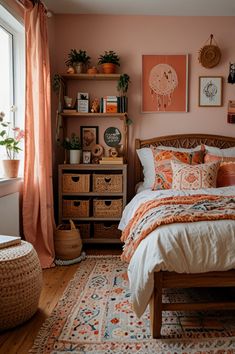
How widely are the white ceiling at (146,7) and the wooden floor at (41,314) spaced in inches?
108

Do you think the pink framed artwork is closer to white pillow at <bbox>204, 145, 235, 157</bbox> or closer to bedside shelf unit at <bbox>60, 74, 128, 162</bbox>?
bedside shelf unit at <bbox>60, 74, 128, 162</bbox>

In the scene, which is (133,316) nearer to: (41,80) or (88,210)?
(88,210)

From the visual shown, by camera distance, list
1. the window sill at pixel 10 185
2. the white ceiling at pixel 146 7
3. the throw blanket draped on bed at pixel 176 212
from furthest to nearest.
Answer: the white ceiling at pixel 146 7 → the window sill at pixel 10 185 → the throw blanket draped on bed at pixel 176 212

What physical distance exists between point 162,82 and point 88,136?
109cm

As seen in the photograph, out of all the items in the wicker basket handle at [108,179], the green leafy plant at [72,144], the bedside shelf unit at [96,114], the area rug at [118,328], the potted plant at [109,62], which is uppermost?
the potted plant at [109,62]

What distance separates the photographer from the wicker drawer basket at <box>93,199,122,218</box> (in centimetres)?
338

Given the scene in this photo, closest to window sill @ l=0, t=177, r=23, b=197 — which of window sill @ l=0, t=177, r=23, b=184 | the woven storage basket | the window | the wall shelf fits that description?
window sill @ l=0, t=177, r=23, b=184

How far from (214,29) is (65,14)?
5.77 ft

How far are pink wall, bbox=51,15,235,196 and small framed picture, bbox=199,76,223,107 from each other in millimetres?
55

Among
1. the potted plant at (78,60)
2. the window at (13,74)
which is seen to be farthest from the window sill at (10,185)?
the potted plant at (78,60)

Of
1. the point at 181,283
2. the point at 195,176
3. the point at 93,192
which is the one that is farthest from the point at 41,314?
the point at 195,176

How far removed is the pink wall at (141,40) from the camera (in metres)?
3.70

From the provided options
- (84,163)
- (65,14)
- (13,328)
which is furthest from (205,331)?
(65,14)

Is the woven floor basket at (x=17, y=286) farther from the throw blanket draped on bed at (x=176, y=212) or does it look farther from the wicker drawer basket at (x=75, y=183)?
the wicker drawer basket at (x=75, y=183)
